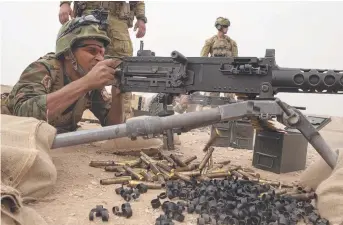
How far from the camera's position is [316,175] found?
3.08 m

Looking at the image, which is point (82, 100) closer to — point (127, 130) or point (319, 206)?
point (127, 130)

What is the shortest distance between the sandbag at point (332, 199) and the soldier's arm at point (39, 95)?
2.29 meters

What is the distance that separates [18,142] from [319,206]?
2.09m

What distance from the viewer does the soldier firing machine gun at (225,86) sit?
119 inches

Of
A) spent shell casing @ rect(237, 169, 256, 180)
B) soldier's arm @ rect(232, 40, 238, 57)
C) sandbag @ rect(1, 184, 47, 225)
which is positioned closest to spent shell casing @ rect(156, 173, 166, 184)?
spent shell casing @ rect(237, 169, 256, 180)

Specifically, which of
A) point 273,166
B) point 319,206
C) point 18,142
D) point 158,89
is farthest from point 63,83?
point 319,206

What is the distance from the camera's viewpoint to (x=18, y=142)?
2432mm

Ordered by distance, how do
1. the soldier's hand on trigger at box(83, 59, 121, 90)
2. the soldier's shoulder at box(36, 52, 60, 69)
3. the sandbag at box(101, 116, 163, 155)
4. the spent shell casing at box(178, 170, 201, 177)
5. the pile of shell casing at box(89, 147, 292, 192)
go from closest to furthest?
the pile of shell casing at box(89, 147, 292, 192)
the spent shell casing at box(178, 170, 201, 177)
the soldier's hand on trigger at box(83, 59, 121, 90)
the soldier's shoulder at box(36, 52, 60, 69)
the sandbag at box(101, 116, 163, 155)

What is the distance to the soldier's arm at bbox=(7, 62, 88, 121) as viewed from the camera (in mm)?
3371

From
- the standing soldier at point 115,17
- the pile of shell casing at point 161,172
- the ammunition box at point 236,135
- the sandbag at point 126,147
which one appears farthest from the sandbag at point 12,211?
the ammunition box at point 236,135

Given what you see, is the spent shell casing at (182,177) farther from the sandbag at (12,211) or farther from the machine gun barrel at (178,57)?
the sandbag at (12,211)

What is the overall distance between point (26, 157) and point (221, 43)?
29.1 ft

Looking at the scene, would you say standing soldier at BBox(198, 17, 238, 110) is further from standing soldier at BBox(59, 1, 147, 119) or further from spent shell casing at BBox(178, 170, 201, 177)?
spent shell casing at BBox(178, 170, 201, 177)

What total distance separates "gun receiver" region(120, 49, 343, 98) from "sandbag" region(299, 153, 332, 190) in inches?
24.9
